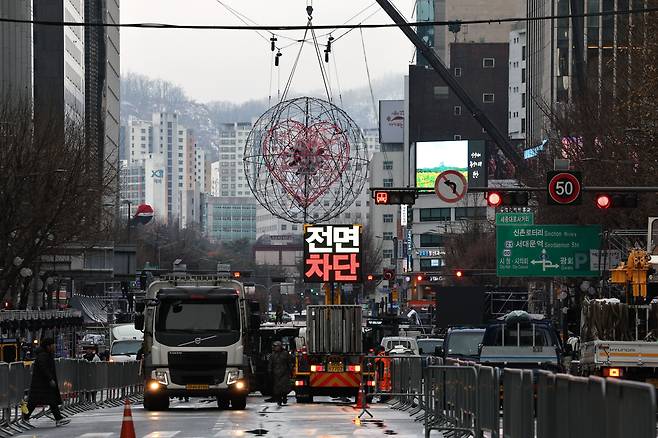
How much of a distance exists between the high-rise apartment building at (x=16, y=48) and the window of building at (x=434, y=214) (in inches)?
2767

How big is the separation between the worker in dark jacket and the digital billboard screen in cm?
13784

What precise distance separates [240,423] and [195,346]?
23.1 ft

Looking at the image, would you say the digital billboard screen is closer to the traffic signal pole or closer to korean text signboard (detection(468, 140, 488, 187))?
korean text signboard (detection(468, 140, 488, 187))

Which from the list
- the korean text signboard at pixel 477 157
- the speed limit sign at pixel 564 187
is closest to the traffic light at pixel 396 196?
the speed limit sign at pixel 564 187

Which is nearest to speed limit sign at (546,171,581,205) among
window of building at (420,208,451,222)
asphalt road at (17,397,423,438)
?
asphalt road at (17,397,423,438)

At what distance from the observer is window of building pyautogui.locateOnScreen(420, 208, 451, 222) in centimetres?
18475

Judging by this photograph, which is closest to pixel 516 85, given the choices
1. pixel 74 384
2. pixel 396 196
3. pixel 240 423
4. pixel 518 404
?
pixel 396 196

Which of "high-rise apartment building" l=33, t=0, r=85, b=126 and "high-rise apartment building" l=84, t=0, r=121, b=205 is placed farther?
"high-rise apartment building" l=84, t=0, r=121, b=205

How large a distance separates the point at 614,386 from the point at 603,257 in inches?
2008

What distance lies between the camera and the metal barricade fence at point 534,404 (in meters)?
13.7

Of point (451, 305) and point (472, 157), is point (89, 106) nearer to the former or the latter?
point (472, 157)

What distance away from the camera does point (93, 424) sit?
33.5m

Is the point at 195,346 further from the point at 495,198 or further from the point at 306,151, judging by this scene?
the point at 306,151

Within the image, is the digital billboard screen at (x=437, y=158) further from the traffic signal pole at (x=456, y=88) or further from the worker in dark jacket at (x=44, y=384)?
the worker in dark jacket at (x=44, y=384)
